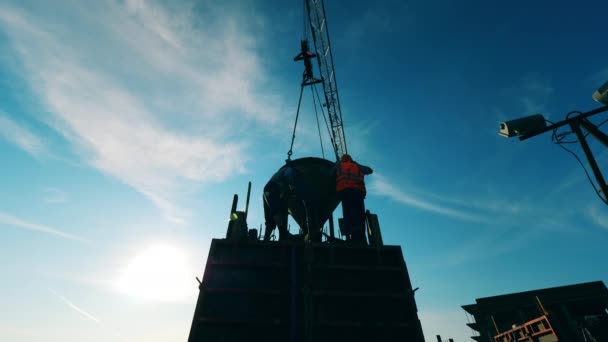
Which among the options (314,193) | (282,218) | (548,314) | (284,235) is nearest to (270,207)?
(282,218)

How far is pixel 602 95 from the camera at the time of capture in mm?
6270

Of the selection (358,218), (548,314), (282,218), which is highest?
(282,218)

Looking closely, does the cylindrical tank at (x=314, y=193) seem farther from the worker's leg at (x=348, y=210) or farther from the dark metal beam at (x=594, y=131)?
the dark metal beam at (x=594, y=131)

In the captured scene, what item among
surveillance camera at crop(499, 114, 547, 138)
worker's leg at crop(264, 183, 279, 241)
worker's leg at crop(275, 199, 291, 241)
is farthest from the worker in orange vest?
surveillance camera at crop(499, 114, 547, 138)

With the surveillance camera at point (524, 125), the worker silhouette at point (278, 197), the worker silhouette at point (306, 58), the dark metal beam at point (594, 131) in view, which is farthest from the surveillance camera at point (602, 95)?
the worker silhouette at point (306, 58)

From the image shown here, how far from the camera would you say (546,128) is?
7355mm

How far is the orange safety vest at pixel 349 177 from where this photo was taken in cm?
878

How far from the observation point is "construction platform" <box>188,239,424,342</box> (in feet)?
16.4

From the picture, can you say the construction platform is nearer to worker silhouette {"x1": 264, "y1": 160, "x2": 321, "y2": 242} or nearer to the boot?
the boot

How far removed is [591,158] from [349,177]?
231 inches

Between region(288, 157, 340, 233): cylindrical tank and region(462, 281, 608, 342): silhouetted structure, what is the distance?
11.4 metres

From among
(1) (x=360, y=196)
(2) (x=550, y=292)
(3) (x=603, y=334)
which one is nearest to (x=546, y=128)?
(1) (x=360, y=196)

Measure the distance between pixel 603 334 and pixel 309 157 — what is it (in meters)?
17.1

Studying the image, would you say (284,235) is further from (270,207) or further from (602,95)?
(602,95)
